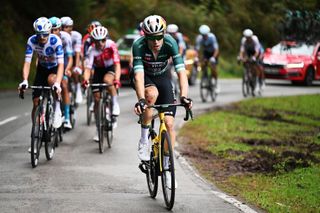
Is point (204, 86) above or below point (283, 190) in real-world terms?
above

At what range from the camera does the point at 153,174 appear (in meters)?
9.15

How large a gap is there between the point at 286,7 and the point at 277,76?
52.4 feet

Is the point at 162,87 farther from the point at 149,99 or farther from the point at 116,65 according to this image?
the point at 116,65

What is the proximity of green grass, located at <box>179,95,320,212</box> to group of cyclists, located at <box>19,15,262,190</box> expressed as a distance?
164 centimetres

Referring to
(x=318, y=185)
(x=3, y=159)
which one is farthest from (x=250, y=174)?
(x=3, y=159)


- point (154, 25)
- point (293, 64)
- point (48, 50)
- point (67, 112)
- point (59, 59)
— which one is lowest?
point (293, 64)

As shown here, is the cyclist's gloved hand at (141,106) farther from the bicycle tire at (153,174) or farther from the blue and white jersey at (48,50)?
the blue and white jersey at (48,50)

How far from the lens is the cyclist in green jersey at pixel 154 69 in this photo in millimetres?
8922

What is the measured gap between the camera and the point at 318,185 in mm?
10242

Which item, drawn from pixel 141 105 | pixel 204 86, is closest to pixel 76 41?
pixel 204 86

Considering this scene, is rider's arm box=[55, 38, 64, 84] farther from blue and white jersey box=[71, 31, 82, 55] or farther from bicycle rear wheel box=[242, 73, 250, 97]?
bicycle rear wheel box=[242, 73, 250, 97]

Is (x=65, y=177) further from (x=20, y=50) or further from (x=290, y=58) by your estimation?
(x=290, y=58)

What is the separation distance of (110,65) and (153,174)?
5000 millimetres

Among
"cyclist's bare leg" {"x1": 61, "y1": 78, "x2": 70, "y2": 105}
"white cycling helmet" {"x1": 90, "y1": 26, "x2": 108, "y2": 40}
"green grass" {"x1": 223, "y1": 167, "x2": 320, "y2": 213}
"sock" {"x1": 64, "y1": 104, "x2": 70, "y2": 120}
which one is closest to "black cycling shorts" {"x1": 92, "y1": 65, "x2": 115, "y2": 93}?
"cyclist's bare leg" {"x1": 61, "y1": 78, "x2": 70, "y2": 105}
